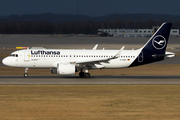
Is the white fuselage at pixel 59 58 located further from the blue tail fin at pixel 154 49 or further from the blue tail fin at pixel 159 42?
the blue tail fin at pixel 159 42

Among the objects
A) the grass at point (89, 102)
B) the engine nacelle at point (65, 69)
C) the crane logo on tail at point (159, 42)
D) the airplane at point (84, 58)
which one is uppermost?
the crane logo on tail at point (159, 42)

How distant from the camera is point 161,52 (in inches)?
1705

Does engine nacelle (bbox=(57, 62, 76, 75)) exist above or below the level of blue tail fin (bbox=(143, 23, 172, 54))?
below

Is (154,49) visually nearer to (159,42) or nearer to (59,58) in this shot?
(159,42)

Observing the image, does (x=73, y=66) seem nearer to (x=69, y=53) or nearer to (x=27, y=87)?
(x=69, y=53)

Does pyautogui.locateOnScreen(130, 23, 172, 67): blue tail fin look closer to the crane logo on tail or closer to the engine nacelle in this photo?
the crane logo on tail

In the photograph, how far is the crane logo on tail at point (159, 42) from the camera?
43.2 meters

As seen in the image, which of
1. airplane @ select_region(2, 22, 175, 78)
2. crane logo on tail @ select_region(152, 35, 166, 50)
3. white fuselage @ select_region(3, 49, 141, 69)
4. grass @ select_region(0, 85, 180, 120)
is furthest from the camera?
crane logo on tail @ select_region(152, 35, 166, 50)

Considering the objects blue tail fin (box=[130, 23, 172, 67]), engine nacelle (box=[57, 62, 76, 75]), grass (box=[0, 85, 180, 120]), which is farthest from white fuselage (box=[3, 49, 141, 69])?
grass (box=[0, 85, 180, 120])

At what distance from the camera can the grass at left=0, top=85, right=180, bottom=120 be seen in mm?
20753

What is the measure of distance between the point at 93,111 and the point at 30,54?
68.8 ft

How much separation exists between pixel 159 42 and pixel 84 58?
955 centimetres

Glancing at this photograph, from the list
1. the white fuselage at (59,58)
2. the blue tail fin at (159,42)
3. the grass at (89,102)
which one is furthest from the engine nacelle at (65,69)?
the blue tail fin at (159,42)

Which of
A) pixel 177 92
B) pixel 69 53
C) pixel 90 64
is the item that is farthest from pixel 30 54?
pixel 177 92
